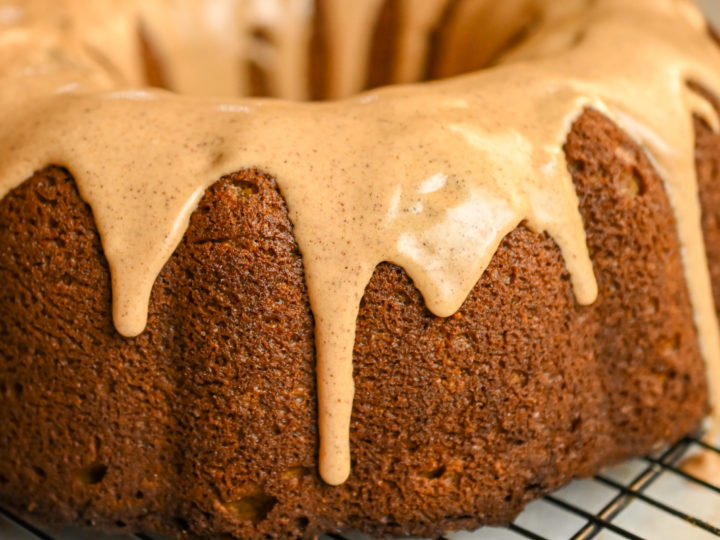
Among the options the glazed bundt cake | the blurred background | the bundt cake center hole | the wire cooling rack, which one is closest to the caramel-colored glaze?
the glazed bundt cake

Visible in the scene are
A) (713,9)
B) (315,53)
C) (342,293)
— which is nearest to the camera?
(342,293)

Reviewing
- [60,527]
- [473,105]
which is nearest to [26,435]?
[60,527]

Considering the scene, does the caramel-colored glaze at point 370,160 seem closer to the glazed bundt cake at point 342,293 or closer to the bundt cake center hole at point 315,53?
the glazed bundt cake at point 342,293

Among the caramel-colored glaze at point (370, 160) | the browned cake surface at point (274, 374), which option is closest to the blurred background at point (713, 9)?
the caramel-colored glaze at point (370, 160)

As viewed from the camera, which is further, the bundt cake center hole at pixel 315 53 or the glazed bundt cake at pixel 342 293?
the bundt cake center hole at pixel 315 53

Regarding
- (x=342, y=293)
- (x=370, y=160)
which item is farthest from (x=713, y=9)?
(x=342, y=293)

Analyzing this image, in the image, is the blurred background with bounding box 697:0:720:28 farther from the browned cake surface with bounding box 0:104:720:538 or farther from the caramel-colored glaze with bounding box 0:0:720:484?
the browned cake surface with bounding box 0:104:720:538

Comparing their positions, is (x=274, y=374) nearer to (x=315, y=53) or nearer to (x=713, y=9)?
(x=315, y=53)
